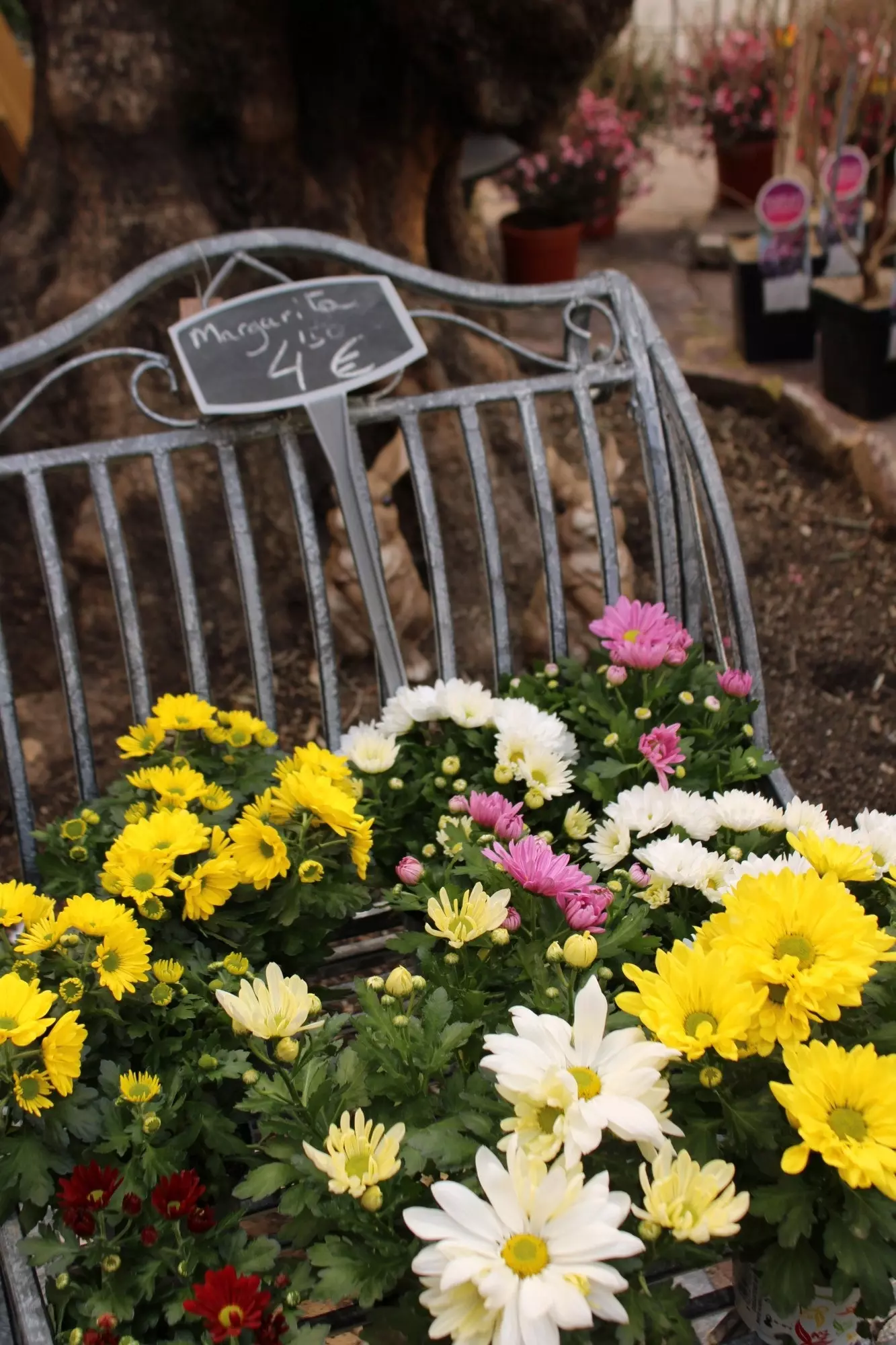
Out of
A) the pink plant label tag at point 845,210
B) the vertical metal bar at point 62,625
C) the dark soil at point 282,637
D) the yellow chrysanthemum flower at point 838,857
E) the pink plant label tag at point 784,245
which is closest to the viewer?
the yellow chrysanthemum flower at point 838,857

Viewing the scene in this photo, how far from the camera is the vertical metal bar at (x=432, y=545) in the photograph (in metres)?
2.00

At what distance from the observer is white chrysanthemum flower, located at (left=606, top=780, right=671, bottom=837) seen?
146 cm

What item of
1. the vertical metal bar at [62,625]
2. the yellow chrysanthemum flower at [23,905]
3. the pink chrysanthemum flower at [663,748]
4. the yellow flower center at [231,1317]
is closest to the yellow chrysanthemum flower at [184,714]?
the vertical metal bar at [62,625]

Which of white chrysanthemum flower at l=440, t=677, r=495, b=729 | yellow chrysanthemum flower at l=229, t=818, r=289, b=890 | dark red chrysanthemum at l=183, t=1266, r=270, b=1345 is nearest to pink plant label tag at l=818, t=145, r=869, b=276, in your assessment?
white chrysanthemum flower at l=440, t=677, r=495, b=729

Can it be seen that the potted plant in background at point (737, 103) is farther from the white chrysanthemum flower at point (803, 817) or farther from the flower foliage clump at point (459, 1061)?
the flower foliage clump at point (459, 1061)

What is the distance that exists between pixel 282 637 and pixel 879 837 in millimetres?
2029

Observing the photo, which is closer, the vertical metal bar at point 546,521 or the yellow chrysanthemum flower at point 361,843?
the yellow chrysanthemum flower at point 361,843

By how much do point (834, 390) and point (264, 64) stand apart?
6.87ft

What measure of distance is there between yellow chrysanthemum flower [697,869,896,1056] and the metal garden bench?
0.71m

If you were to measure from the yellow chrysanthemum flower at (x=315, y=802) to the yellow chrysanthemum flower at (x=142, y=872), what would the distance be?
0.47 ft

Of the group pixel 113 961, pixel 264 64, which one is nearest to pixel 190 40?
pixel 264 64

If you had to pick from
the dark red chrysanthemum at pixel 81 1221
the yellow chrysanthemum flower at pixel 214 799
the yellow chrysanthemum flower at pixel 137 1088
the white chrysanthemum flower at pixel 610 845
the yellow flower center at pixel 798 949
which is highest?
the yellow flower center at pixel 798 949

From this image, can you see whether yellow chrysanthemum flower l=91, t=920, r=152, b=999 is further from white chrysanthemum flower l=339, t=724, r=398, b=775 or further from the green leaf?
white chrysanthemum flower l=339, t=724, r=398, b=775

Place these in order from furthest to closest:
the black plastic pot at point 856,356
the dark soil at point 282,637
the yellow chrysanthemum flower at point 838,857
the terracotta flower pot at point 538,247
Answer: the terracotta flower pot at point 538,247
the black plastic pot at point 856,356
the dark soil at point 282,637
the yellow chrysanthemum flower at point 838,857
